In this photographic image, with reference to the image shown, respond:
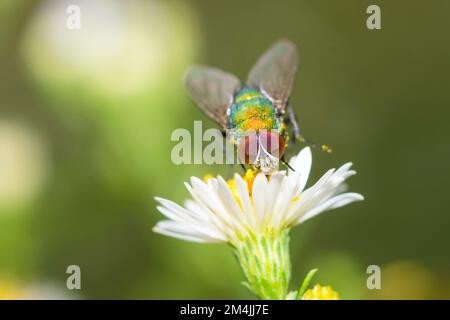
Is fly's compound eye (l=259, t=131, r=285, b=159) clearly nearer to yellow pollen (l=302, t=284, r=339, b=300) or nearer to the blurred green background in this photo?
yellow pollen (l=302, t=284, r=339, b=300)

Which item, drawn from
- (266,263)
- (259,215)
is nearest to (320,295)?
(266,263)

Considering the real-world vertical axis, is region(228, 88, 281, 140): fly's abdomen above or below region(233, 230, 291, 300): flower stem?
above

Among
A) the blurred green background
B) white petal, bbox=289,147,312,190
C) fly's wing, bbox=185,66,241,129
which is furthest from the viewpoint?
the blurred green background

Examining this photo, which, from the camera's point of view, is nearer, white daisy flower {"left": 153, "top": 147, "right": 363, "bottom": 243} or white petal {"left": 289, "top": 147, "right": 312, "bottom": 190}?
white daisy flower {"left": 153, "top": 147, "right": 363, "bottom": 243}

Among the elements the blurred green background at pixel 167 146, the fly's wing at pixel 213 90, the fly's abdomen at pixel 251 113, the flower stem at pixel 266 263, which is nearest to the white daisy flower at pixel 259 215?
the flower stem at pixel 266 263

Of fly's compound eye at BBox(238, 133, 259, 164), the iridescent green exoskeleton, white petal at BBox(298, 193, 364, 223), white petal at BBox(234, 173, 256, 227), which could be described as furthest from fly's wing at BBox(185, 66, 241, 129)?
white petal at BBox(298, 193, 364, 223)

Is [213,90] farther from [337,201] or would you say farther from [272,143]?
[337,201]

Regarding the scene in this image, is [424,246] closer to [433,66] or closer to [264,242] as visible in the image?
[433,66]

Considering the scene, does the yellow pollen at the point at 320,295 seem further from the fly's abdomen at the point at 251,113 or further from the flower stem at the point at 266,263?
the fly's abdomen at the point at 251,113
